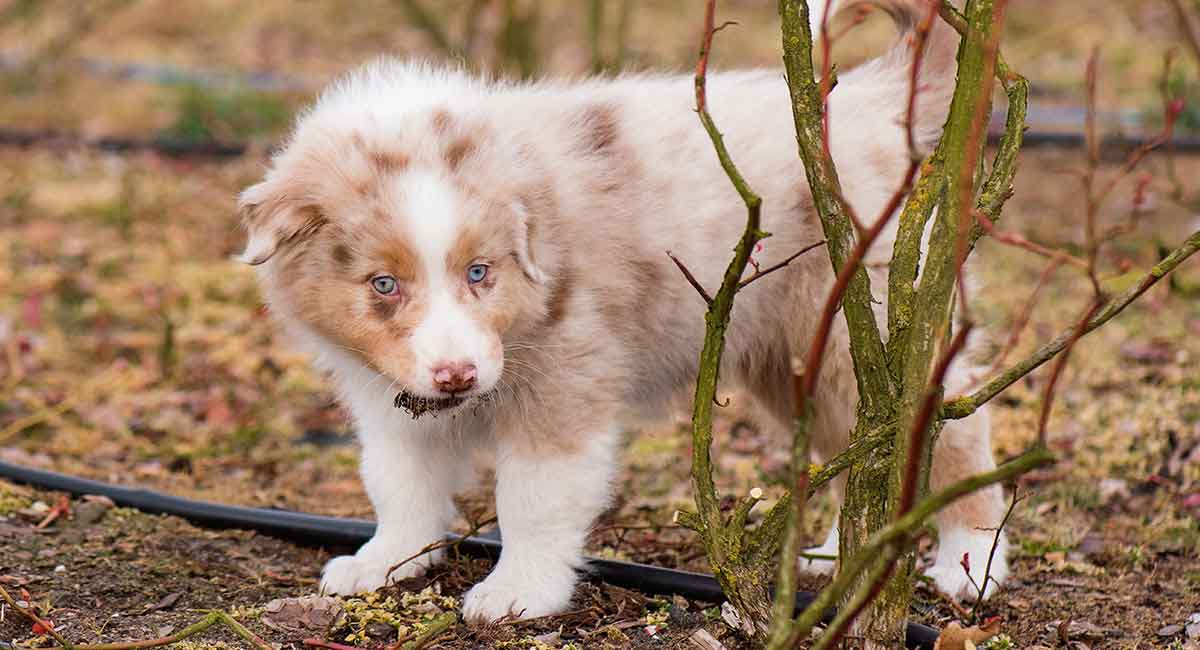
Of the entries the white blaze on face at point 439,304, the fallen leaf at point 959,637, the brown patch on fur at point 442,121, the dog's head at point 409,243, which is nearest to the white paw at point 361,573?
Result: the dog's head at point 409,243

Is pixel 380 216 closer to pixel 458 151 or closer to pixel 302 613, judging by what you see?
pixel 458 151

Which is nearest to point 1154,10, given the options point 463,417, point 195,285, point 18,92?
point 195,285

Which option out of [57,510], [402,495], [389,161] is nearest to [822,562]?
[402,495]

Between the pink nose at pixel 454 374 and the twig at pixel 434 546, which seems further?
the twig at pixel 434 546

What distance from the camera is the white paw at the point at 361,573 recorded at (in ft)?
11.2

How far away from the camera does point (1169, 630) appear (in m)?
3.27

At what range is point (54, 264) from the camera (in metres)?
6.62

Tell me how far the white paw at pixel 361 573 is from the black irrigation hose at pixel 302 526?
6.5 inches

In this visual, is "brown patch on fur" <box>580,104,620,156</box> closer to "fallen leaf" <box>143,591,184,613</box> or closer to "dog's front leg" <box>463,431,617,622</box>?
"dog's front leg" <box>463,431,617,622</box>

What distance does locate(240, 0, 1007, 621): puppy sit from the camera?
2.98 metres

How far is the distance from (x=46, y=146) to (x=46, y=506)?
4944 millimetres

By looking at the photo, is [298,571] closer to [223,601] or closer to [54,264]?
[223,601]

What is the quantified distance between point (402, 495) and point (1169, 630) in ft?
5.92

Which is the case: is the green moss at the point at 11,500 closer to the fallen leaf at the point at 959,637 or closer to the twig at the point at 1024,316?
the fallen leaf at the point at 959,637
